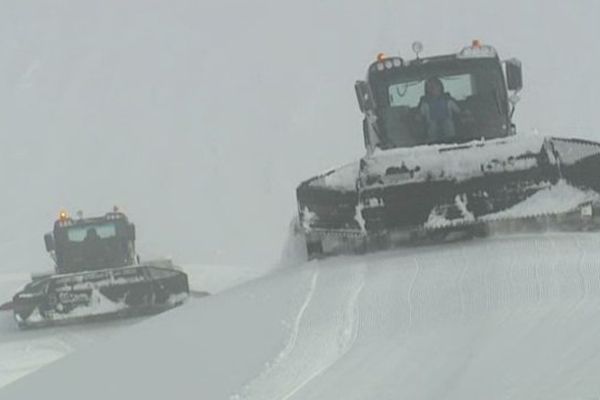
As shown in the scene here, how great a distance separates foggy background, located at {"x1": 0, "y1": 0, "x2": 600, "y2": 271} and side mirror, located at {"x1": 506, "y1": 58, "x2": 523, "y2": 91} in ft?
54.9

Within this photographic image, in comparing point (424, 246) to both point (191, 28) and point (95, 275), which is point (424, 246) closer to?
point (95, 275)

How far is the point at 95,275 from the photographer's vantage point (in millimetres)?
13750

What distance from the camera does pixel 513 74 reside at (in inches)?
392

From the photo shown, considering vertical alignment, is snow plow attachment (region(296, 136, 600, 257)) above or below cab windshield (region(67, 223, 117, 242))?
above

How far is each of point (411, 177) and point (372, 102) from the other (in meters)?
2.08

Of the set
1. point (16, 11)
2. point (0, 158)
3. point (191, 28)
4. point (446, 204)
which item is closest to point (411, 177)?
point (446, 204)

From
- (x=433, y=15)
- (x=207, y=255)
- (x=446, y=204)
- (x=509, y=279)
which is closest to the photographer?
(x=509, y=279)

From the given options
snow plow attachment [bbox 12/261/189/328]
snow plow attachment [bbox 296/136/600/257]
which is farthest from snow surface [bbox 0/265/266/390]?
snow plow attachment [bbox 296/136/600/257]

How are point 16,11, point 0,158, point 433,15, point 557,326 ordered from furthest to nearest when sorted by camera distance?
1. point 16,11
2. point 433,15
3. point 0,158
4. point 557,326

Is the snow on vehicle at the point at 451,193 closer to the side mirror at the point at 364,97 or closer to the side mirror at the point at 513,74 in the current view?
the side mirror at the point at 513,74

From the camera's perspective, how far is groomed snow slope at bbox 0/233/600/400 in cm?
461

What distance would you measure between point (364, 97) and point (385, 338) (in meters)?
5.29

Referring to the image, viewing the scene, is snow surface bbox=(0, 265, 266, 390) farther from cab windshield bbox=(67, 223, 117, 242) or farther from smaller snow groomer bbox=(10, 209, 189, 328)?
cab windshield bbox=(67, 223, 117, 242)

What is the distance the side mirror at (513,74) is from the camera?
32.4 ft
